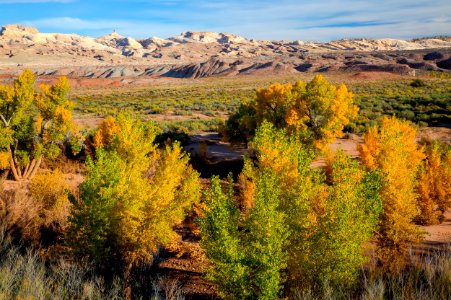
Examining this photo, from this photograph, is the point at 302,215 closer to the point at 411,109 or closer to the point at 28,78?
the point at 28,78

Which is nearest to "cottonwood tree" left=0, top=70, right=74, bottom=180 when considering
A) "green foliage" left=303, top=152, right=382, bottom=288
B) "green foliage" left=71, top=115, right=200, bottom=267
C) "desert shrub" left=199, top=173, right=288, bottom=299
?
"green foliage" left=71, top=115, right=200, bottom=267

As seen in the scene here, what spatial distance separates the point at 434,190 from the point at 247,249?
1287cm

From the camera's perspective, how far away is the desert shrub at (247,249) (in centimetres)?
795

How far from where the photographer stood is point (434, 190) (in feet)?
58.1

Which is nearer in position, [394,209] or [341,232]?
[341,232]

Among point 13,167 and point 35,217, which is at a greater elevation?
point 13,167

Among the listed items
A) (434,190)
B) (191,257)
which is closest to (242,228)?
(191,257)

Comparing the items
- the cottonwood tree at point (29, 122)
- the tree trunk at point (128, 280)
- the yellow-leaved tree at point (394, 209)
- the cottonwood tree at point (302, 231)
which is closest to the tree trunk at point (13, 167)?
the cottonwood tree at point (29, 122)

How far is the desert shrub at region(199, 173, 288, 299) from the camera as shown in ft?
26.1

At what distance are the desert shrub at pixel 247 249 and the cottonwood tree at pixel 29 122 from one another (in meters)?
15.6

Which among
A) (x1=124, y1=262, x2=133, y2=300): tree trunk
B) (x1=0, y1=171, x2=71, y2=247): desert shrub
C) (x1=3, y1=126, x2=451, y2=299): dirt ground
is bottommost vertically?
(x1=3, y1=126, x2=451, y2=299): dirt ground

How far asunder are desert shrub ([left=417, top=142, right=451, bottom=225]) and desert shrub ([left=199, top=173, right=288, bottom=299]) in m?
11.3

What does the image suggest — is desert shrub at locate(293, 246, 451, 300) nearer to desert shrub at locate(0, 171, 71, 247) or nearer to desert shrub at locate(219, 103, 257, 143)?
desert shrub at locate(0, 171, 71, 247)

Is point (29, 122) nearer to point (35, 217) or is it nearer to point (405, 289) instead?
point (35, 217)
